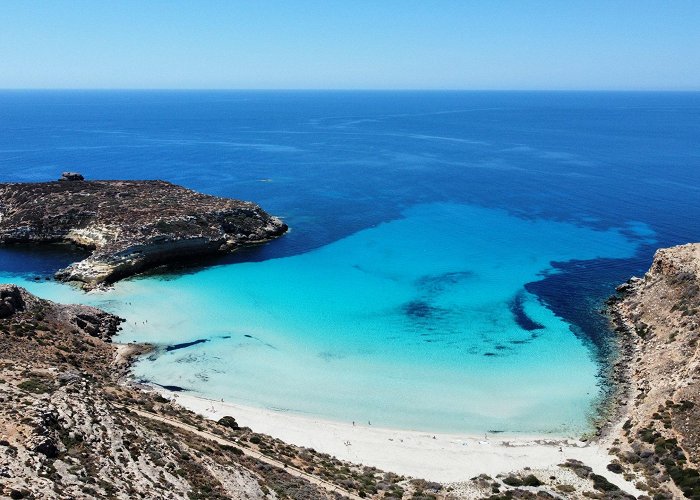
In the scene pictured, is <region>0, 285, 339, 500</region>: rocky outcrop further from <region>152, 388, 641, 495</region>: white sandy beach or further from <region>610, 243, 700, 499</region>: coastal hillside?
<region>610, 243, 700, 499</region>: coastal hillside

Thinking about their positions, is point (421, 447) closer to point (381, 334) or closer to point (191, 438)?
point (191, 438)

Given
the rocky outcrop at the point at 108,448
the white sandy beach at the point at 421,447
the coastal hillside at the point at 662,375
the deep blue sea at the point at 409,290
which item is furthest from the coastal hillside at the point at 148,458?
the deep blue sea at the point at 409,290

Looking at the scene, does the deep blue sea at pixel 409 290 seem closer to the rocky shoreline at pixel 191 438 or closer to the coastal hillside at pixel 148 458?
the rocky shoreline at pixel 191 438

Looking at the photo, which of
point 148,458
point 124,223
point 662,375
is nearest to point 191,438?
point 148,458

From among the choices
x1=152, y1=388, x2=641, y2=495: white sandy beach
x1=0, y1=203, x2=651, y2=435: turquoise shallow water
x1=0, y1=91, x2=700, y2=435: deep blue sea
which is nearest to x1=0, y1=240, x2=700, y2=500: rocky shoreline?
x1=152, y1=388, x2=641, y2=495: white sandy beach

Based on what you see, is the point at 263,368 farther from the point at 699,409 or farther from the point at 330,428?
the point at 699,409

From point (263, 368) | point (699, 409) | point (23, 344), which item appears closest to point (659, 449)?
point (699, 409)
